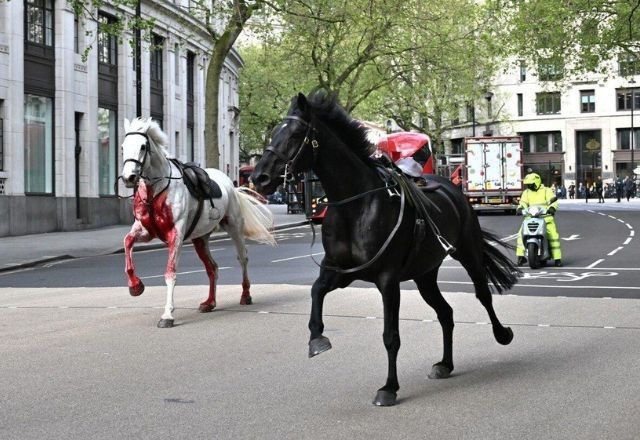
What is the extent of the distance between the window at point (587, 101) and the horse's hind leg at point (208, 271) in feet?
289

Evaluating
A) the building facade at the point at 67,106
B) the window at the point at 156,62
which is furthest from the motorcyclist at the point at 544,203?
the window at the point at 156,62

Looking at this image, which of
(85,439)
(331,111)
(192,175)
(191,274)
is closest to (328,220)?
(331,111)

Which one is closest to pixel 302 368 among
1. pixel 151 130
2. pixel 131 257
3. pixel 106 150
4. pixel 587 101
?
pixel 131 257

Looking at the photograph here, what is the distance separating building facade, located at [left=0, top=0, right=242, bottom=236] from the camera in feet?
102

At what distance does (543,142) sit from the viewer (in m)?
98.1

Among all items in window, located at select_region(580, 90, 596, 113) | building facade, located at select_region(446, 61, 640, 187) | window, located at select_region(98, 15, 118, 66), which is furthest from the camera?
window, located at select_region(580, 90, 596, 113)

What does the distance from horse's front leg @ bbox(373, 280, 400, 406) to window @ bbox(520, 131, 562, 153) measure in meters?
93.1

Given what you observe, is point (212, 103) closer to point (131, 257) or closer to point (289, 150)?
point (131, 257)


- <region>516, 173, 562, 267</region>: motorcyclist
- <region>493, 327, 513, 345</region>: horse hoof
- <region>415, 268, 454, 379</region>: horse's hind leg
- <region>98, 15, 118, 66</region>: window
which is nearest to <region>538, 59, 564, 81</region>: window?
<region>98, 15, 118, 66</region>: window

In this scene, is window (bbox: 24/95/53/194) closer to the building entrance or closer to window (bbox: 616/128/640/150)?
the building entrance

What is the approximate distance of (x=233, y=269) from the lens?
18734 millimetres

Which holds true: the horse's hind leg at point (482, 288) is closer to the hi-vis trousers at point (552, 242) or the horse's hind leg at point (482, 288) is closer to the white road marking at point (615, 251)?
the hi-vis trousers at point (552, 242)

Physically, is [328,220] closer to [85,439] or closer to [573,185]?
[85,439]

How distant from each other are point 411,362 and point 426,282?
0.71 meters
